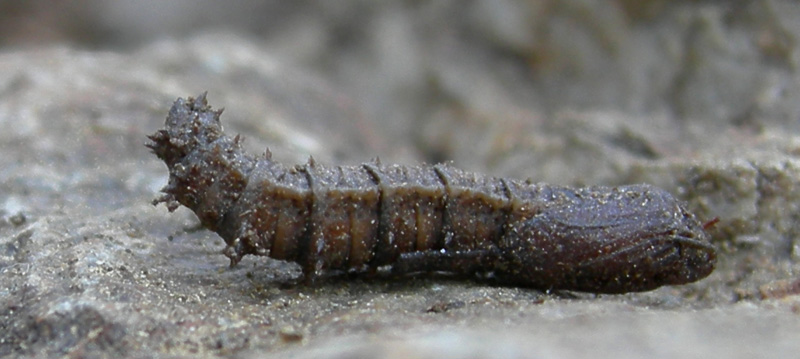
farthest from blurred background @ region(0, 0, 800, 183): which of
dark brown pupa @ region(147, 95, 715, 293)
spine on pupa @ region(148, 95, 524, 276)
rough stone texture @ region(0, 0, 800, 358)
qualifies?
spine on pupa @ region(148, 95, 524, 276)

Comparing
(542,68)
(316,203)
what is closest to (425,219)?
(316,203)

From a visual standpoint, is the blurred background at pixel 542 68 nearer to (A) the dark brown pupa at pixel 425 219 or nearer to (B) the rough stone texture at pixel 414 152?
(B) the rough stone texture at pixel 414 152

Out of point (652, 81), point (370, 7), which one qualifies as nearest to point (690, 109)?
point (652, 81)

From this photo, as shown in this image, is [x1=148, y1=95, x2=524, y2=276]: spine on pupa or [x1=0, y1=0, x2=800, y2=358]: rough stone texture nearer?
[x1=0, y1=0, x2=800, y2=358]: rough stone texture

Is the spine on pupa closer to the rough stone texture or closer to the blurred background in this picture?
the rough stone texture

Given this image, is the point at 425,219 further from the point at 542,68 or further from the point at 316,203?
the point at 542,68

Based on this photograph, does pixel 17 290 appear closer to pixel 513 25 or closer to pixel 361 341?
pixel 361 341

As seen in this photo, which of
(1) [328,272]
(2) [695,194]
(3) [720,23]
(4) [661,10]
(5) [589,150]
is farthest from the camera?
(4) [661,10]
